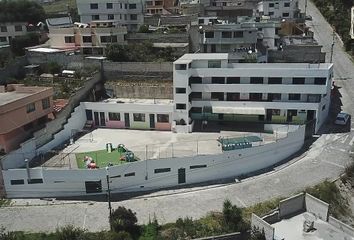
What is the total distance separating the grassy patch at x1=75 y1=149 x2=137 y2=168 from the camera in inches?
1309

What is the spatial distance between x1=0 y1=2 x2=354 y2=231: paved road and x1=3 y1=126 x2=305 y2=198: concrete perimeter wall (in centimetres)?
110

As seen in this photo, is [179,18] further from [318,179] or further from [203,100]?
[318,179]

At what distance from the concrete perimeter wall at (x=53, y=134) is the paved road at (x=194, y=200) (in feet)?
13.1

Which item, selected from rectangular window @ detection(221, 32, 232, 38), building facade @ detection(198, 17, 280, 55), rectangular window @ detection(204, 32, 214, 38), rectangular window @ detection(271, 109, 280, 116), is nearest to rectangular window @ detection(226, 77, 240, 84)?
rectangular window @ detection(271, 109, 280, 116)

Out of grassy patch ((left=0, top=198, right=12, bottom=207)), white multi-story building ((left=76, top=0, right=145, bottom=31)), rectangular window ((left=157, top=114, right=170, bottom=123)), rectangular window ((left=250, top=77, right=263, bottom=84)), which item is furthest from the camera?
white multi-story building ((left=76, top=0, right=145, bottom=31))

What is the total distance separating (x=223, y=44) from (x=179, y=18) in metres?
19.1

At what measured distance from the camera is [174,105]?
40625mm

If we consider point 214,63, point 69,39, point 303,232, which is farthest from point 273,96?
point 69,39

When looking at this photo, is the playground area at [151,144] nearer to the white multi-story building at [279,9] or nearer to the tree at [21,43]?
the tree at [21,43]

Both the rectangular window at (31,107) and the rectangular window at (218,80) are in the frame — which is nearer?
the rectangular window at (31,107)

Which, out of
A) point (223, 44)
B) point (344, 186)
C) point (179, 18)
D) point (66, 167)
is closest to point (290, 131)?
point (344, 186)

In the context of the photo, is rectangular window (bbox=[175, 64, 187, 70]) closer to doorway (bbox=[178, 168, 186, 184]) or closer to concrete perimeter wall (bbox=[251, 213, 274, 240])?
doorway (bbox=[178, 168, 186, 184])

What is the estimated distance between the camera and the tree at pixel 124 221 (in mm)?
27266

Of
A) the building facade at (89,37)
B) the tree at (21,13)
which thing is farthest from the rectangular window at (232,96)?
the tree at (21,13)
